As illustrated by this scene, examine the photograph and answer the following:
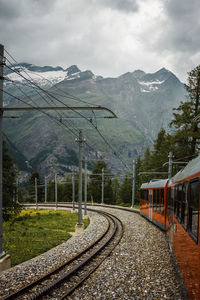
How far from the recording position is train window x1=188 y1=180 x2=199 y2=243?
4.88 metres

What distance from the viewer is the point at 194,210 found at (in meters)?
5.15

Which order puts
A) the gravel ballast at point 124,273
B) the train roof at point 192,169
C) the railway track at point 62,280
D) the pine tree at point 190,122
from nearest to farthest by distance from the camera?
the train roof at point 192,169
the railway track at point 62,280
the gravel ballast at point 124,273
the pine tree at point 190,122

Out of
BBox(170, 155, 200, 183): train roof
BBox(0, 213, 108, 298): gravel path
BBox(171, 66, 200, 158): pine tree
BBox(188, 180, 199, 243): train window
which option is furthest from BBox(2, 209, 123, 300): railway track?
BBox(171, 66, 200, 158): pine tree

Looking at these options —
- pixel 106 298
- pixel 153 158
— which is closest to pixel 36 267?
pixel 106 298

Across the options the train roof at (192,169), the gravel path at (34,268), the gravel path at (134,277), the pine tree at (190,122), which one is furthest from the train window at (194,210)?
the pine tree at (190,122)

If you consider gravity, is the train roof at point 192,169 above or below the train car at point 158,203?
above

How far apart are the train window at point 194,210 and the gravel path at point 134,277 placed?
293 centimetres

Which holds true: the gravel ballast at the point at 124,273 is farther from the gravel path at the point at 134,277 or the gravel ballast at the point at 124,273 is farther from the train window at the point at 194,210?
the train window at the point at 194,210

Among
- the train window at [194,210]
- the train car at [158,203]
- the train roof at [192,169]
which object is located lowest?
the train car at [158,203]

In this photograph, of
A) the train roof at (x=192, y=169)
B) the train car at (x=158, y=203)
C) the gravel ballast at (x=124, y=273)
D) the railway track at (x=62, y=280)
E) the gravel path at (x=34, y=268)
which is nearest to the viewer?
the train roof at (x=192, y=169)

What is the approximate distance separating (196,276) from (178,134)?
24750mm

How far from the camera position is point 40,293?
23.8 feet

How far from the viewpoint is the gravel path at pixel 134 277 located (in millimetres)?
7410

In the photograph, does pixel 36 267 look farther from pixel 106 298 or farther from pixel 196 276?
pixel 196 276
